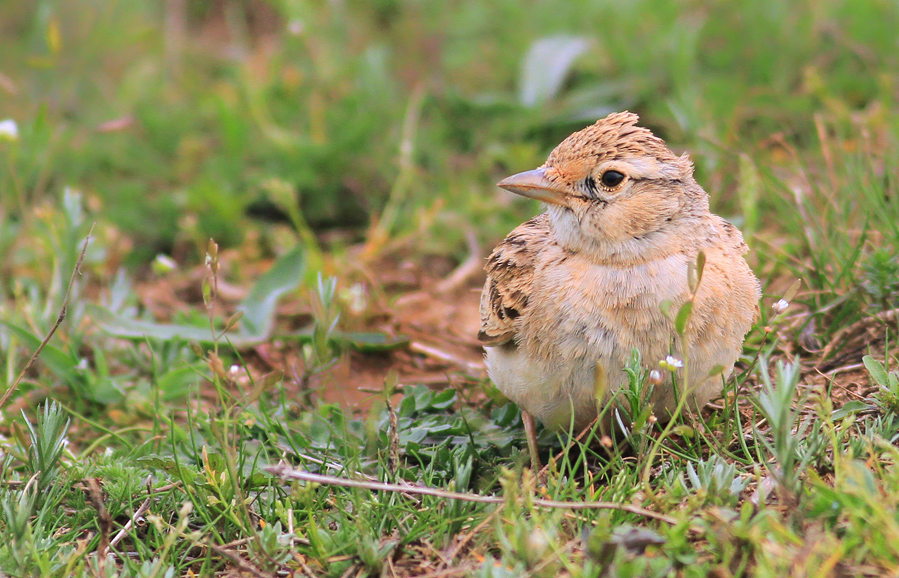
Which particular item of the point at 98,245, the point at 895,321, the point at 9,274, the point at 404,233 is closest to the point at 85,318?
the point at 98,245

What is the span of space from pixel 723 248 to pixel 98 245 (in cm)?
372

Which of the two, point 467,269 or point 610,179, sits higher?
point 610,179

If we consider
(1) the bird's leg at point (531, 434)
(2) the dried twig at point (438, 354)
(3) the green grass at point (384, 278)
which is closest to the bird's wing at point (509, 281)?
(1) the bird's leg at point (531, 434)

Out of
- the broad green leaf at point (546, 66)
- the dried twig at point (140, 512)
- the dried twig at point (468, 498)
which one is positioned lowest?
the dried twig at point (140, 512)

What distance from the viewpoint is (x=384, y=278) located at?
18.9 feet

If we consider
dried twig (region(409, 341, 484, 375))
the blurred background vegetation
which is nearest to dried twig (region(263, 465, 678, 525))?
Answer: dried twig (region(409, 341, 484, 375))

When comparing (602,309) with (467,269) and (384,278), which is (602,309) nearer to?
(467,269)

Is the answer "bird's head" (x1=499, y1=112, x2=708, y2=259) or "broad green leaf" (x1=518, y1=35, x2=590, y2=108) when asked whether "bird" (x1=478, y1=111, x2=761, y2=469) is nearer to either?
"bird's head" (x1=499, y1=112, x2=708, y2=259)

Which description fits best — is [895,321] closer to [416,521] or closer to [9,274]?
[416,521]

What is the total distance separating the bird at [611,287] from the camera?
11.3 ft

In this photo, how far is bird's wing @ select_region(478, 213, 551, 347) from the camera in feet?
12.4

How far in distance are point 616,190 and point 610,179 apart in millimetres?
51

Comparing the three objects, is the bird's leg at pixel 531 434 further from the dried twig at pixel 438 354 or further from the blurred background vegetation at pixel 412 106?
the blurred background vegetation at pixel 412 106

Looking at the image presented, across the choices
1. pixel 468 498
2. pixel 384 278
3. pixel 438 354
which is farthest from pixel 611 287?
pixel 384 278
